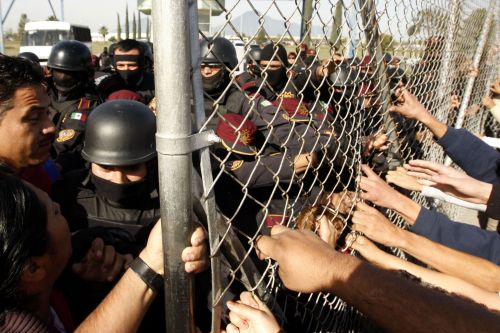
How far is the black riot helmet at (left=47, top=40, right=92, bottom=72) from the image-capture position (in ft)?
14.4

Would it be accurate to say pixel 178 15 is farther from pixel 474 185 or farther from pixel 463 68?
pixel 463 68

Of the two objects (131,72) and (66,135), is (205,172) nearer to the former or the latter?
(66,135)

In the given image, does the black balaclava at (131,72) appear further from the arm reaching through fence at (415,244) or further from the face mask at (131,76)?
the arm reaching through fence at (415,244)

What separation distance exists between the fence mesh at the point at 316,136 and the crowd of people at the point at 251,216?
0.07ft

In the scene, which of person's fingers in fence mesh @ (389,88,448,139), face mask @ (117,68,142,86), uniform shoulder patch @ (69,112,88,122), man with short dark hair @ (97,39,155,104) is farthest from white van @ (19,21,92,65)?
person's fingers in fence mesh @ (389,88,448,139)

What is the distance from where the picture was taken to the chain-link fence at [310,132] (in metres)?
1.02

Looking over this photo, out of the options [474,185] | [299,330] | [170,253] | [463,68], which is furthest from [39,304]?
[463,68]

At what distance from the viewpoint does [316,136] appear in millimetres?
1566

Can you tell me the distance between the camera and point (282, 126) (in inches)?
124

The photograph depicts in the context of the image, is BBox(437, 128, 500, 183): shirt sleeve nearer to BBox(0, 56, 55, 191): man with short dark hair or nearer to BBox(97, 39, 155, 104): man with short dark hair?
BBox(0, 56, 55, 191): man with short dark hair

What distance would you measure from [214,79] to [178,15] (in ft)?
9.99

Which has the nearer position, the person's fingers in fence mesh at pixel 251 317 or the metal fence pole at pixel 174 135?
the metal fence pole at pixel 174 135

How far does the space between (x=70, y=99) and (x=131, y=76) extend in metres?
0.96

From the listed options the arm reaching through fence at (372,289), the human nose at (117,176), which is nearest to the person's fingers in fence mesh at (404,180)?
the arm reaching through fence at (372,289)
